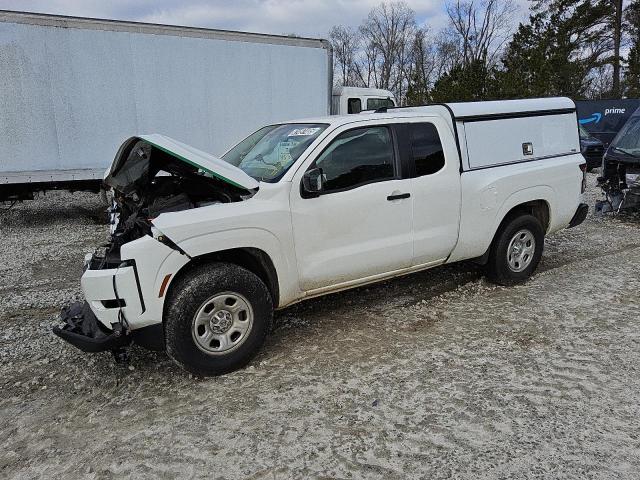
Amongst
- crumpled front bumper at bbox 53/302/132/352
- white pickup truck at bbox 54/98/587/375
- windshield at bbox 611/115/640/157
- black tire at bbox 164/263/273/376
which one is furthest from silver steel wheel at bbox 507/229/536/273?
windshield at bbox 611/115/640/157

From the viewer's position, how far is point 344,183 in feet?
14.1

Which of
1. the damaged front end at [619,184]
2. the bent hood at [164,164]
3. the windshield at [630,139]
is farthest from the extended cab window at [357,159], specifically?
A: the windshield at [630,139]

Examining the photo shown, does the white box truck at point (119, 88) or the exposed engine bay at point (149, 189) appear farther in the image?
the white box truck at point (119, 88)

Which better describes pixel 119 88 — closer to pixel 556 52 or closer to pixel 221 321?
pixel 221 321

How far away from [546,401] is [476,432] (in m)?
0.63

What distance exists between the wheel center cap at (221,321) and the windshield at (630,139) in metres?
7.97

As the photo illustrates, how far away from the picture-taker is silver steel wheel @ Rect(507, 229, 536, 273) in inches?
219

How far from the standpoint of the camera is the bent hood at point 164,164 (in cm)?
366

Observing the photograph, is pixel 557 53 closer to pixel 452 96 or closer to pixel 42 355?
pixel 452 96

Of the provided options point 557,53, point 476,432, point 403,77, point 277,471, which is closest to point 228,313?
point 277,471

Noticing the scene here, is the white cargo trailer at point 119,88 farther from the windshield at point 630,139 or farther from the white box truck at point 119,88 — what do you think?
the windshield at point 630,139

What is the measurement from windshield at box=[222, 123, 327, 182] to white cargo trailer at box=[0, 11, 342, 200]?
17.9 ft

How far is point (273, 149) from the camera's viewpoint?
15.3 ft

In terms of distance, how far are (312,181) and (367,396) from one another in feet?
5.39
